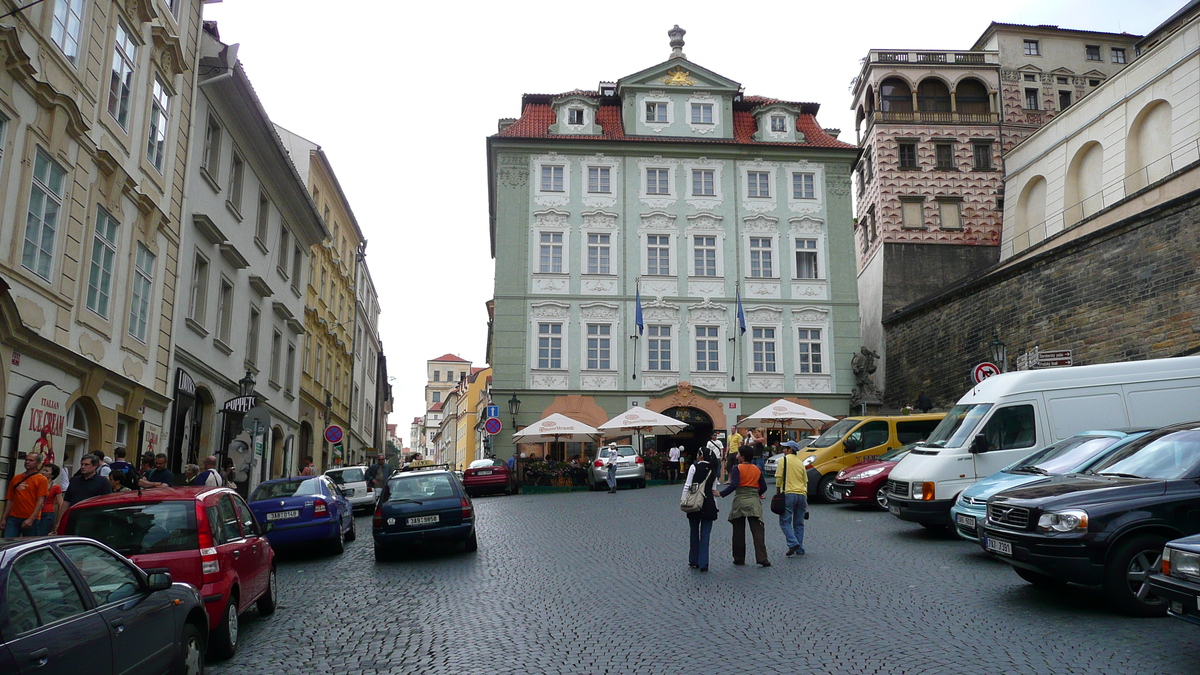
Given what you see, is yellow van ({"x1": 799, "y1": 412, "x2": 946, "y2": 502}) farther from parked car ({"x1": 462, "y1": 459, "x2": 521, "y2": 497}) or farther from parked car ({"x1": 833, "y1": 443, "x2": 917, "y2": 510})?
parked car ({"x1": 462, "y1": 459, "x2": 521, "y2": 497})

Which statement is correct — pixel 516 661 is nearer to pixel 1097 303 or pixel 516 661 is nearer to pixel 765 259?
pixel 1097 303

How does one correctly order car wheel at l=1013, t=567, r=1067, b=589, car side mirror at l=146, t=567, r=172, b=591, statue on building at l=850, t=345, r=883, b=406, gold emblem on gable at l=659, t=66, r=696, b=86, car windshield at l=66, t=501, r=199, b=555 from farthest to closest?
gold emblem on gable at l=659, t=66, r=696, b=86, statue on building at l=850, t=345, r=883, b=406, car wheel at l=1013, t=567, r=1067, b=589, car windshield at l=66, t=501, r=199, b=555, car side mirror at l=146, t=567, r=172, b=591

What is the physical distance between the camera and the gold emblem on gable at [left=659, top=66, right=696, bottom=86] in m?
43.4

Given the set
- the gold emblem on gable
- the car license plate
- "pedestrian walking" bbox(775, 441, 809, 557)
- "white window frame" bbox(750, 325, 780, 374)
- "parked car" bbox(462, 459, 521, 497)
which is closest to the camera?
the car license plate

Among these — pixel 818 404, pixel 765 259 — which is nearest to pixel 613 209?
pixel 765 259

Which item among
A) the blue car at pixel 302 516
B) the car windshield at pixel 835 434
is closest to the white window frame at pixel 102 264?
the blue car at pixel 302 516

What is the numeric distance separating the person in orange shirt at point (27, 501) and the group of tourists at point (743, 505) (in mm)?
8455

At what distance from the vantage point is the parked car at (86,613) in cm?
509

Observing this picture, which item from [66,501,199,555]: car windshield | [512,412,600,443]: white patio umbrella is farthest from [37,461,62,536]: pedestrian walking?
[512,412,600,443]: white patio umbrella

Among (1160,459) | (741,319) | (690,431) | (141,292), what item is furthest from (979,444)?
(690,431)

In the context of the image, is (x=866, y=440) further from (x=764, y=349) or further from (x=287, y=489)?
(x=764, y=349)

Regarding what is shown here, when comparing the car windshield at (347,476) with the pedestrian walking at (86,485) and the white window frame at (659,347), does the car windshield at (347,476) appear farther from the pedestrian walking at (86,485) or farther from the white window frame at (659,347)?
the white window frame at (659,347)

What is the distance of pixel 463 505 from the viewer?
597 inches

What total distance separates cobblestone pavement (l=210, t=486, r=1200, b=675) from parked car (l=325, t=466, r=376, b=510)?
35.0 feet
